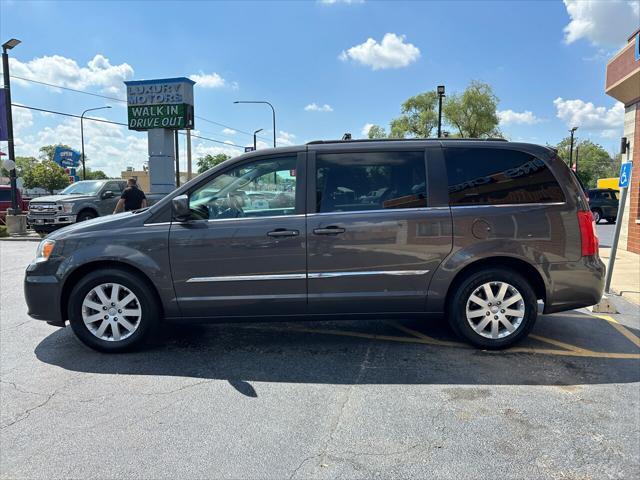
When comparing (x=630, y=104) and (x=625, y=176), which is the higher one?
(x=630, y=104)

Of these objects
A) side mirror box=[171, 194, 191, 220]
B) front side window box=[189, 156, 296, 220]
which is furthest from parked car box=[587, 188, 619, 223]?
side mirror box=[171, 194, 191, 220]

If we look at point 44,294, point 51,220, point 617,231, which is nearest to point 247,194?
point 44,294

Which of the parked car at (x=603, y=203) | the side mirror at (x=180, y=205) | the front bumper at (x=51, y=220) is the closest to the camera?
the side mirror at (x=180, y=205)

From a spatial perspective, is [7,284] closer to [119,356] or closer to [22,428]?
[119,356]

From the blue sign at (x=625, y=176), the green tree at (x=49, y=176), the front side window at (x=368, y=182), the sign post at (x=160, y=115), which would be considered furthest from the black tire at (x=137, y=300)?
the green tree at (x=49, y=176)

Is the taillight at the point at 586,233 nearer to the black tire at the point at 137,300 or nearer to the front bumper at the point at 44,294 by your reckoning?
the black tire at the point at 137,300

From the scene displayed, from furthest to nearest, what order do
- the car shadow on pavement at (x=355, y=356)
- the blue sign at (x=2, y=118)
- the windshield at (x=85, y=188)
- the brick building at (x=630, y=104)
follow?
1. the blue sign at (x=2, y=118)
2. the windshield at (x=85, y=188)
3. the brick building at (x=630, y=104)
4. the car shadow on pavement at (x=355, y=356)

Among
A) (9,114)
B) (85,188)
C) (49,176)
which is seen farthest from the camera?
(49,176)

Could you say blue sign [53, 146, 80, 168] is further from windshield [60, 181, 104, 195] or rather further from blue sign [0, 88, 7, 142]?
windshield [60, 181, 104, 195]

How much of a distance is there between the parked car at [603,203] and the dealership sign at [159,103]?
1893 centimetres

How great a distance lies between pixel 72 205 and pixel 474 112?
1513 inches

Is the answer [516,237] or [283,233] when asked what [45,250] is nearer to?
[283,233]

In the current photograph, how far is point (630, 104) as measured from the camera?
1166 cm

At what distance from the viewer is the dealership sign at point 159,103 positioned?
850 inches
